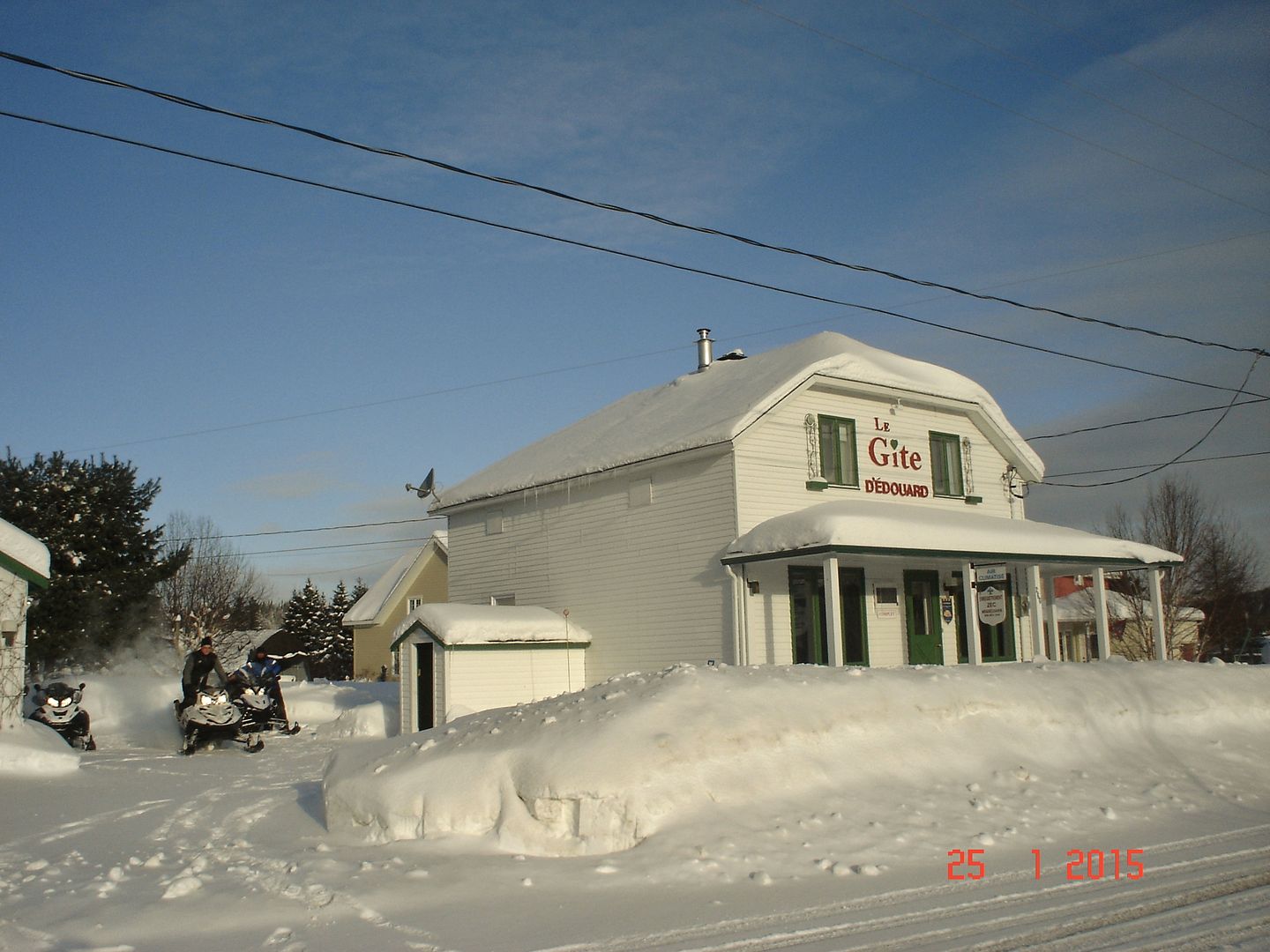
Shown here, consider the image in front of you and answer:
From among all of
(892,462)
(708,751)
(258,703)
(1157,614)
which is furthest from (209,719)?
(1157,614)

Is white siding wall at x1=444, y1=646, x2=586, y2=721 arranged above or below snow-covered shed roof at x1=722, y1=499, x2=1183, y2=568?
below

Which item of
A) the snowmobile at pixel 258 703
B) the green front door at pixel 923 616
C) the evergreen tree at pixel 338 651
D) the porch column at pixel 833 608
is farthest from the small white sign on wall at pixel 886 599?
the evergreen tree at pixel 338 651

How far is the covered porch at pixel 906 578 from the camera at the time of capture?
60.0 ft

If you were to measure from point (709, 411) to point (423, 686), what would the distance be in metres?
7.77

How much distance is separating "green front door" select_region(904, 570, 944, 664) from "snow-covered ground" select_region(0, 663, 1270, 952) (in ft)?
27.5

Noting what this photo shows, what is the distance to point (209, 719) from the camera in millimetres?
18016

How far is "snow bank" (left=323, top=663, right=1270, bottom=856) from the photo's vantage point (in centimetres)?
869

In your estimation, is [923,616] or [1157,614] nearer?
[1157,614]

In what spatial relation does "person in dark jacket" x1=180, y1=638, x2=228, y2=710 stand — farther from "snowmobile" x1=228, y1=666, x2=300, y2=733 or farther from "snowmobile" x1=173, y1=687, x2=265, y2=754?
"snowmobile" x1=228, y1=666, x2=300, y2=733

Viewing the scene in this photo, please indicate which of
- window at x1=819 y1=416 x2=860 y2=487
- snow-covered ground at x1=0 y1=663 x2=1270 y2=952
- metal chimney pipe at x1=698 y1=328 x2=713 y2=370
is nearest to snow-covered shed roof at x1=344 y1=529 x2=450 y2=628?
metal chimney pipe at x1=698 y1=328 x2=713 y2=370

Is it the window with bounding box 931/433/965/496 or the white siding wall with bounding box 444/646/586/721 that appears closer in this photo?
the white siding wall with bounding box 444/646/586/721
